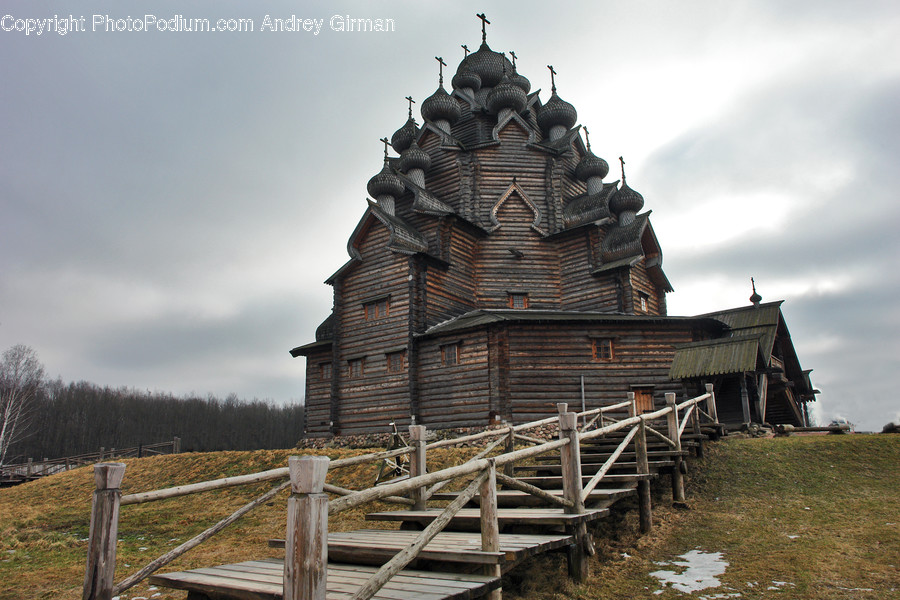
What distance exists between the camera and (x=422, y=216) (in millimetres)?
26875

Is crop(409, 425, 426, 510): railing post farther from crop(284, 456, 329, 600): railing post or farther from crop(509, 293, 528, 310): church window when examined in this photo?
crop(509, 293, 528, 310): church window

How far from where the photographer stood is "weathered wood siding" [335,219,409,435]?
77.3 feet

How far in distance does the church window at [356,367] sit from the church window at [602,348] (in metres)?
9.87

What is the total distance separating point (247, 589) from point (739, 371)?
17.5 m

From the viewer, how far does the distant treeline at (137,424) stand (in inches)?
2493

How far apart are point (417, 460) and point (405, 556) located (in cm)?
339

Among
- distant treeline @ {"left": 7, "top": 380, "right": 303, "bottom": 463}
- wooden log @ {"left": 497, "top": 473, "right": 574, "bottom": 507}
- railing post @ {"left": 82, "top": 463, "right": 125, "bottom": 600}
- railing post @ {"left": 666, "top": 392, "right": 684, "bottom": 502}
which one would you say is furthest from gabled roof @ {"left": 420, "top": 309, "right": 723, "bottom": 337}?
distant treeline @ {"left": 7, "top": 380, "right": 303, "bottom": 463}

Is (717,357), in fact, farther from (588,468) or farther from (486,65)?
(486,65)

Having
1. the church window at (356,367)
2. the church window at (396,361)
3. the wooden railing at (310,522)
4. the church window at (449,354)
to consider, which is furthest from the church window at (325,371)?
the wooden railing at (310,522)

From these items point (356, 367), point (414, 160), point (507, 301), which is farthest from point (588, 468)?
point (414, 160)

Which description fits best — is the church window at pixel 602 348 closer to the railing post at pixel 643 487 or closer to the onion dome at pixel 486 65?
the railing post at pixel 643 487

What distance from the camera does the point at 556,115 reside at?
31.5 meters

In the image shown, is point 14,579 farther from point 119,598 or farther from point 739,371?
point 739,371

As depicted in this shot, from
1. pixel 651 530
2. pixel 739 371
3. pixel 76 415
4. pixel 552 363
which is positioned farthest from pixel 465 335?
pixel 76 415
